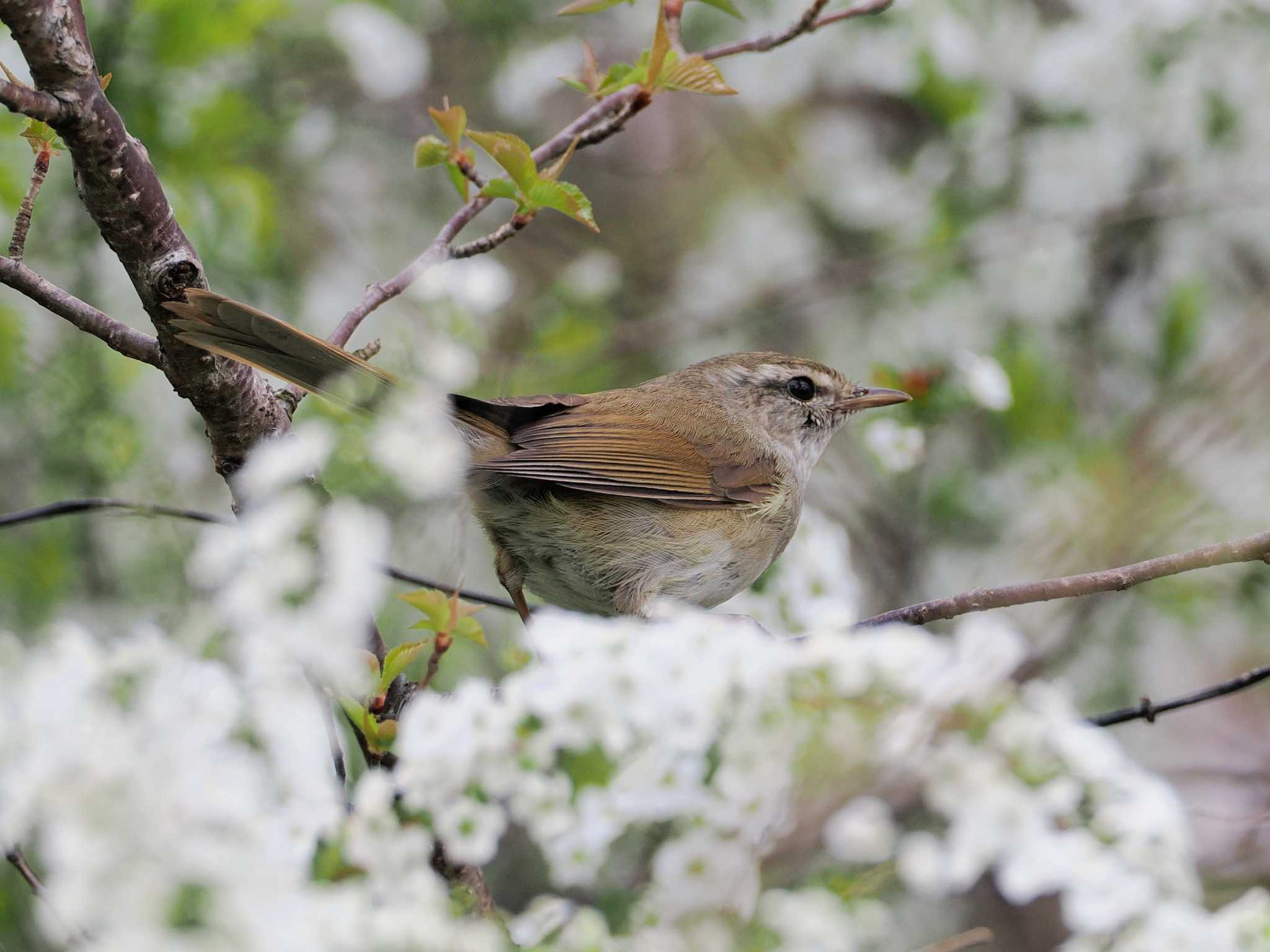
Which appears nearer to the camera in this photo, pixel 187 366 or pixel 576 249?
pixel 187 366

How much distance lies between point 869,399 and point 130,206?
2705mm

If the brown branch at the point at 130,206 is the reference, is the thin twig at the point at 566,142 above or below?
above

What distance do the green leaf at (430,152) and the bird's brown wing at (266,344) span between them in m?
0.44

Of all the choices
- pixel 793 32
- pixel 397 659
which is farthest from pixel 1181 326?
pixel 397 659

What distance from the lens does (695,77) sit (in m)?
2.55

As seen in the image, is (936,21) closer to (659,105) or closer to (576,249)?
(576,249)

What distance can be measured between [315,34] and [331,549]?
180 inches

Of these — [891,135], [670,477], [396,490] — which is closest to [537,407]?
[670,477]

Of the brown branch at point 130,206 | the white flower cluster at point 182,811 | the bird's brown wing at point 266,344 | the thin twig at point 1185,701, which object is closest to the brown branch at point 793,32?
the bird's brown wing at point 266,344

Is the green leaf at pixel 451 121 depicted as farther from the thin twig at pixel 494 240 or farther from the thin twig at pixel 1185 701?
the thin twig at pixel 1185 701

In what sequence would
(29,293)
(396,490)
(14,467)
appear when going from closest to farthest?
(396,490) → (29,293) → (14,467)

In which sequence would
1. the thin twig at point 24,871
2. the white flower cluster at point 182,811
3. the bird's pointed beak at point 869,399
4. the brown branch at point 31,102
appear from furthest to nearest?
the bird's pointed beak at point 869,399
the brown branch at point 31,102
the thin twig at point 24,871
the white flower cluster at point 182,811

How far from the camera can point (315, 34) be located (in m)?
5.44

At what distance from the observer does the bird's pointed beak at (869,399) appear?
409cm
